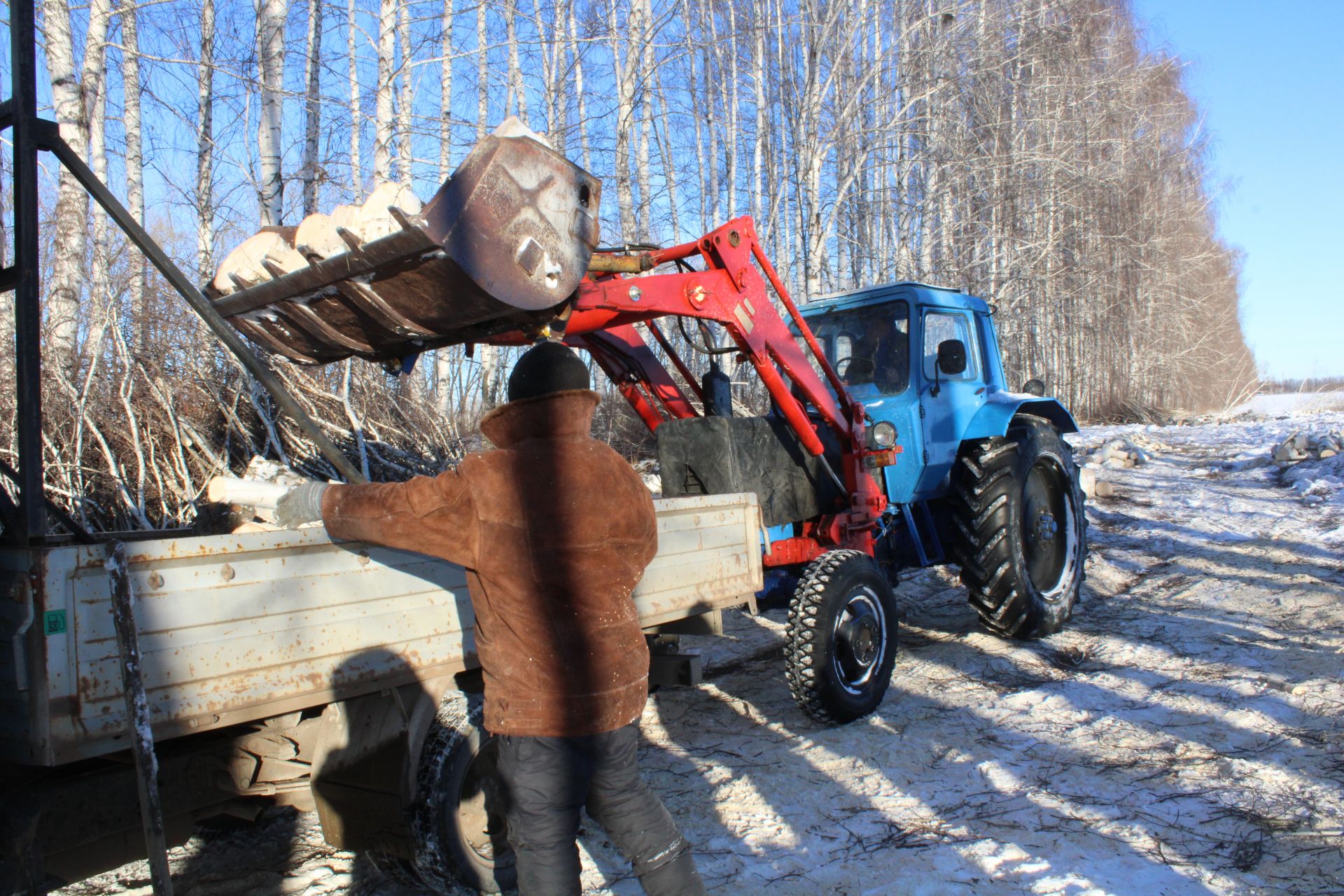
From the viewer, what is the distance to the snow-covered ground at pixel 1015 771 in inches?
132

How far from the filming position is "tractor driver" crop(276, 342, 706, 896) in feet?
8.17

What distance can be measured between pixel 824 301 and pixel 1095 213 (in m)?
21.2

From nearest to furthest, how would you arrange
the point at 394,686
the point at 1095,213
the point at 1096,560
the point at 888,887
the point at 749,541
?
the point at 394,686, the point at 888,887, the point at 749,541, the point at 1096,560, the point at 1095,213

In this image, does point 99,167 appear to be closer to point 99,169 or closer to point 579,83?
point 99,169

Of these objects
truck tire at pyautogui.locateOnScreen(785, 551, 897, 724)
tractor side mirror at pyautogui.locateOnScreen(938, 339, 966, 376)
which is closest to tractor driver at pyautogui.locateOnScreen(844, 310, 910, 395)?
tractor side mirror at pyautogui.locateOnScreen(938, 339, 966, 376)

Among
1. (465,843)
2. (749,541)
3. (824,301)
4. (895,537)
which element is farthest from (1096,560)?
(465,843)

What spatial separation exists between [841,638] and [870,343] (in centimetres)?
245

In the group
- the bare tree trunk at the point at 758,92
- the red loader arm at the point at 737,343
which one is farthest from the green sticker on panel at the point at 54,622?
the bare tree trunk at the point at 758,92

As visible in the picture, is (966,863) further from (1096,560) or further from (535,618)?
(1096,560)

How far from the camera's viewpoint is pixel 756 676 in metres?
6.05

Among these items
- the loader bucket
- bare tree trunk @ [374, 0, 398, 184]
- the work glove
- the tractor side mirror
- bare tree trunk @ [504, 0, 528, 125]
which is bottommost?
the work glove

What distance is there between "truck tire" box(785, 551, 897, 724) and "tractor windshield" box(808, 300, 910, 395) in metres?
1.64

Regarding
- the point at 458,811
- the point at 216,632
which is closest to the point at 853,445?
the point at 458,811

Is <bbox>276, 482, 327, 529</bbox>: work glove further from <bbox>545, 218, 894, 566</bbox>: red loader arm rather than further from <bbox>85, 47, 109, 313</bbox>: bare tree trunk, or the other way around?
<bbox>85, 47, 109, 313</bbox>: bare tree trunk
